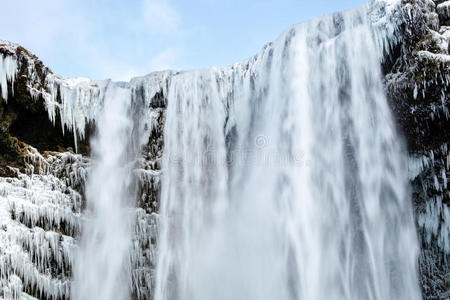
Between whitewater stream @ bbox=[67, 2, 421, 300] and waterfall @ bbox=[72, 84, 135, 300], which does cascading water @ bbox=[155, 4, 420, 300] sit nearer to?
whitewater stream @ bbox=[67, 2, 421, 300]

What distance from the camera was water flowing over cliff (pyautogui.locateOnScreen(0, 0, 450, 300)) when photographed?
915 centimetres

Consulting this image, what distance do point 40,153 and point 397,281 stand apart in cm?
966

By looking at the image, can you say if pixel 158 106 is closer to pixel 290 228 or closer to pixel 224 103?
pixel 224 103

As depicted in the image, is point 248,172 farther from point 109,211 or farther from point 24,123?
point 24,123

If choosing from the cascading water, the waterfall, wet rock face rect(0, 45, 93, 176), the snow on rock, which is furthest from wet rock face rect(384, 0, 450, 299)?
wet rock face rect(0, 45, 93, 176)

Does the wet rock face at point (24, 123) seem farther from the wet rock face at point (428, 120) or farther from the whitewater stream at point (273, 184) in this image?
the wet rock face at point (428, 120)

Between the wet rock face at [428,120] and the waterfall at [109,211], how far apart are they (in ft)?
24.5

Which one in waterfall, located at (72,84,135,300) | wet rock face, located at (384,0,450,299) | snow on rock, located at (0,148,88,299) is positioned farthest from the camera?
waterfall, located at (72,84,135,300)

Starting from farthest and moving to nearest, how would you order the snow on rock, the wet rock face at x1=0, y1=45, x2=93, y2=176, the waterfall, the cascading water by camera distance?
the waterfall < the wet rock face at x1=0, y1=45, x2=93, y2=176 < the cascading water < the snow on rock

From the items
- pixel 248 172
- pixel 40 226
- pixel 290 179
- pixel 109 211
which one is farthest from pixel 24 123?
pixel 290 179

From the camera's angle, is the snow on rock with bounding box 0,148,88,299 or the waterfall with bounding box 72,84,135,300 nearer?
the snow on rock with bounding box 0,148,88,299

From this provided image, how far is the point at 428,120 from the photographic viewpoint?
8.98 meters

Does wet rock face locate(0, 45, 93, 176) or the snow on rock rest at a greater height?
wet rock face locate(0, 45, 93, 176)

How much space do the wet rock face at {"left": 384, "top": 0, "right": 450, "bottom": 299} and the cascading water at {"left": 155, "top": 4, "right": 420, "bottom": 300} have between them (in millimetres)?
323
